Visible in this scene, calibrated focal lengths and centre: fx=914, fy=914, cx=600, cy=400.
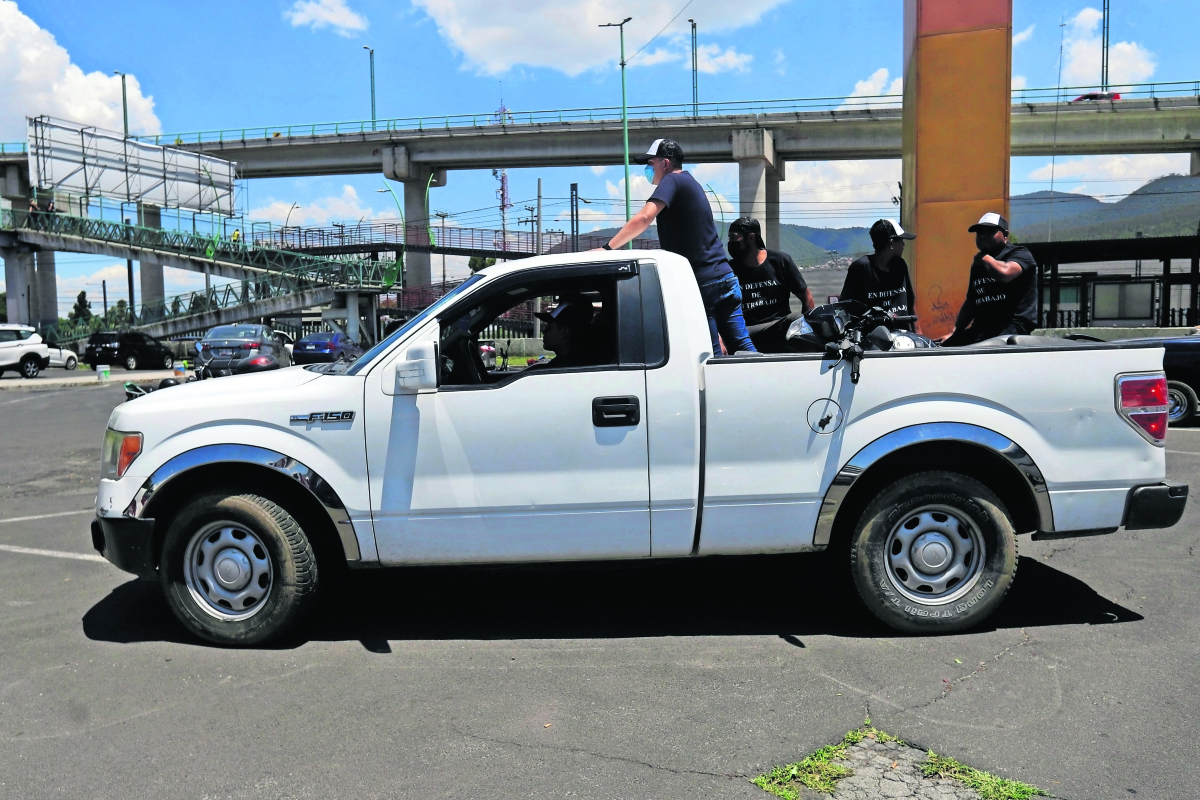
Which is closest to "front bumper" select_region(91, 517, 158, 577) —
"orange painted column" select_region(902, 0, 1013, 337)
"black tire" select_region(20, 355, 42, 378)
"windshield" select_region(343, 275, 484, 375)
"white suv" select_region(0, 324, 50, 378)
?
"windshield" select_region(343, 275, 484, 375)

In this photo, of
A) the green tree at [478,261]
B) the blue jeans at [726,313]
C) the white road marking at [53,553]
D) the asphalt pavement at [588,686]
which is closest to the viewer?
the asphalt pavement at [588,686]

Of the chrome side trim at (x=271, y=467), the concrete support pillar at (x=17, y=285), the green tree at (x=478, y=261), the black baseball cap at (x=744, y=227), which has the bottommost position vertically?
the chrome side trim at (x=271, y=467)

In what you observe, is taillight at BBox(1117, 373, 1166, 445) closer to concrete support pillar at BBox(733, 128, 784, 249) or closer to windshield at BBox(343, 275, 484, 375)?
windshield at BBox(343, 275, 484, 375)

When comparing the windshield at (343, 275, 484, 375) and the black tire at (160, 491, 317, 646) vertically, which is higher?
the windshield at (343, 275, 484, 375)

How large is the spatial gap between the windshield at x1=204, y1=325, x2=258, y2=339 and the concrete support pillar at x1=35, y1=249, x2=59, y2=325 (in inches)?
1193

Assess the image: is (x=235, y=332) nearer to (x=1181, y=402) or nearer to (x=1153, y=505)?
(x=1181, y=402)

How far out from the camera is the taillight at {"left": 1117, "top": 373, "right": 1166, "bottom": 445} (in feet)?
14.0

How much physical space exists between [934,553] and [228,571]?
338cm

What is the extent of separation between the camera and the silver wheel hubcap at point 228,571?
4.38 meters

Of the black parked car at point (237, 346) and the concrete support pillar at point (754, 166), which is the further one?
the concrete support pillar at point (754, 166)

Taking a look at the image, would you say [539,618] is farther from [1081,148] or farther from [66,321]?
[66,321]

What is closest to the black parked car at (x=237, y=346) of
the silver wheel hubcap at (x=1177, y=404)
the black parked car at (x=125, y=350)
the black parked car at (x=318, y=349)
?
the black parked car at (x=318, y=349)

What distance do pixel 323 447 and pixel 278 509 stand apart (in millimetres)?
375

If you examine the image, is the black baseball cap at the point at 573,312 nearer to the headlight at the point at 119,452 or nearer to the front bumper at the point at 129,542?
the headlight at the point at 119,452
